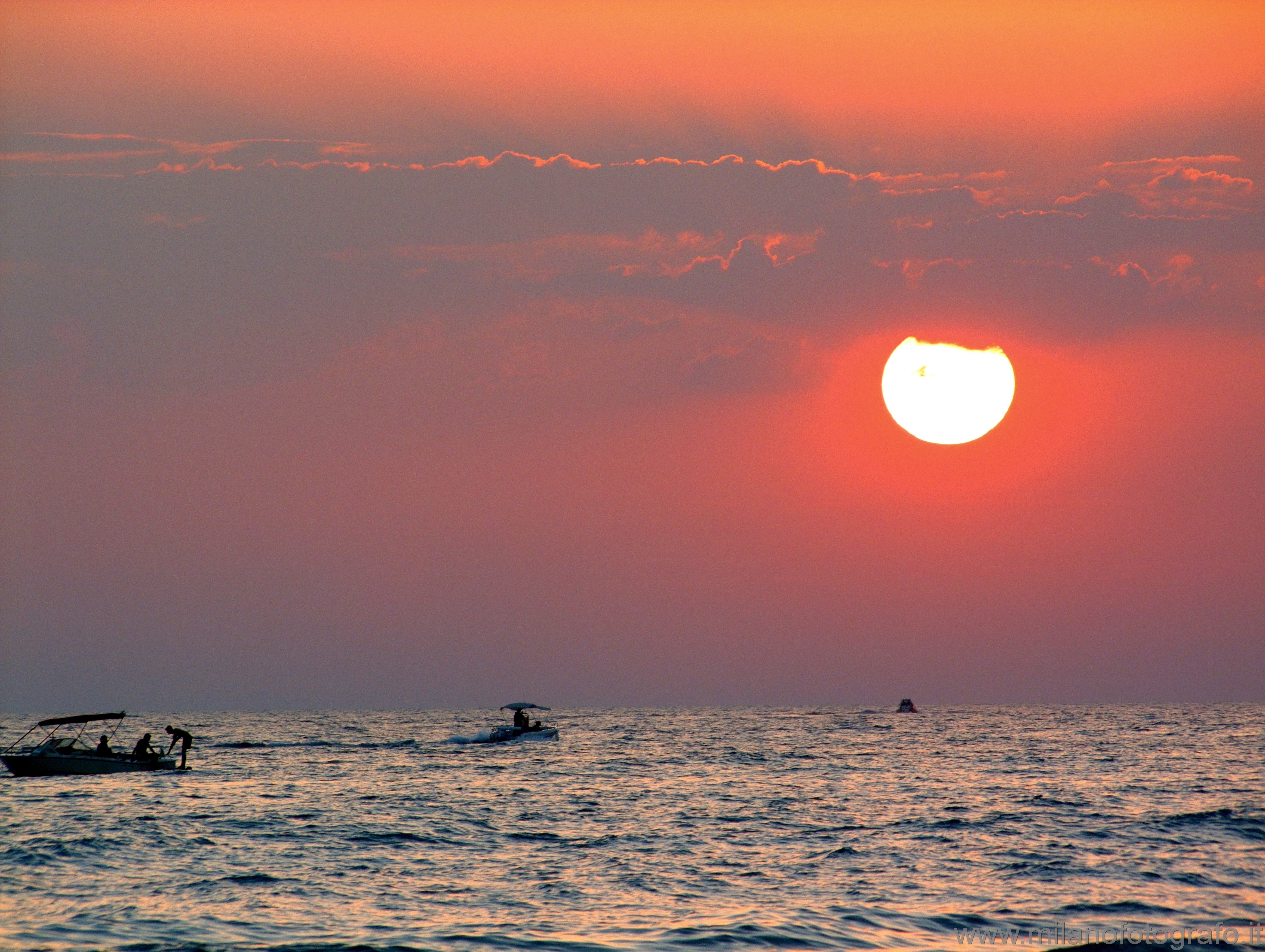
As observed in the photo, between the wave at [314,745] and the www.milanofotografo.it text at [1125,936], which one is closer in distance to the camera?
the www.milanofotografo.it text at [1125,936]

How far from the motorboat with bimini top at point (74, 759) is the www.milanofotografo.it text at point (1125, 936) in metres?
50.8

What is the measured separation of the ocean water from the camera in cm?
2511

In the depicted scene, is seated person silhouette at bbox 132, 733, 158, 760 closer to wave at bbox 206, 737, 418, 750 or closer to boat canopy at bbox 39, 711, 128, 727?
boat canopy at bbox 39, 711, 128, 727

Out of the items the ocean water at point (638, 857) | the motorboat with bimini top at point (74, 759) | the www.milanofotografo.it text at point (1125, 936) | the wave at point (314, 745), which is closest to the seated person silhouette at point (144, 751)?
the motorboat with bimini top at point (74, 759)

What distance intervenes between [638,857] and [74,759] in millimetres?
42205

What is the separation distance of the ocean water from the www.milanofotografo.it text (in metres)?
0.11

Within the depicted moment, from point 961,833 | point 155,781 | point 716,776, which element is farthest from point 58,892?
point 716,776

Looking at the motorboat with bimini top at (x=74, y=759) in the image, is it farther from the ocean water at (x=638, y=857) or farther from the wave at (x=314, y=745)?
the wave at (x=314, y=745)

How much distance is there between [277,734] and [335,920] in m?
124

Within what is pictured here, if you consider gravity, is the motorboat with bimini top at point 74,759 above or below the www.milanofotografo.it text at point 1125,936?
above

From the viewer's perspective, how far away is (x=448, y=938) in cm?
2444

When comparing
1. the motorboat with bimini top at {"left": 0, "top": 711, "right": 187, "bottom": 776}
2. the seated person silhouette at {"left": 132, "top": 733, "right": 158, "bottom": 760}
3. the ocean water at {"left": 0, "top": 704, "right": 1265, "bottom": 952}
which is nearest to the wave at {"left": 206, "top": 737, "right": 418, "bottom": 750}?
the ocean water at {"left": 0, "top": 704, "right": 1265, "bottom": 952}

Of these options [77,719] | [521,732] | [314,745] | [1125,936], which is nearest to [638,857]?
[1125,936]

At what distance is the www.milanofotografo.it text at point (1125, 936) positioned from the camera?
23219 mm
